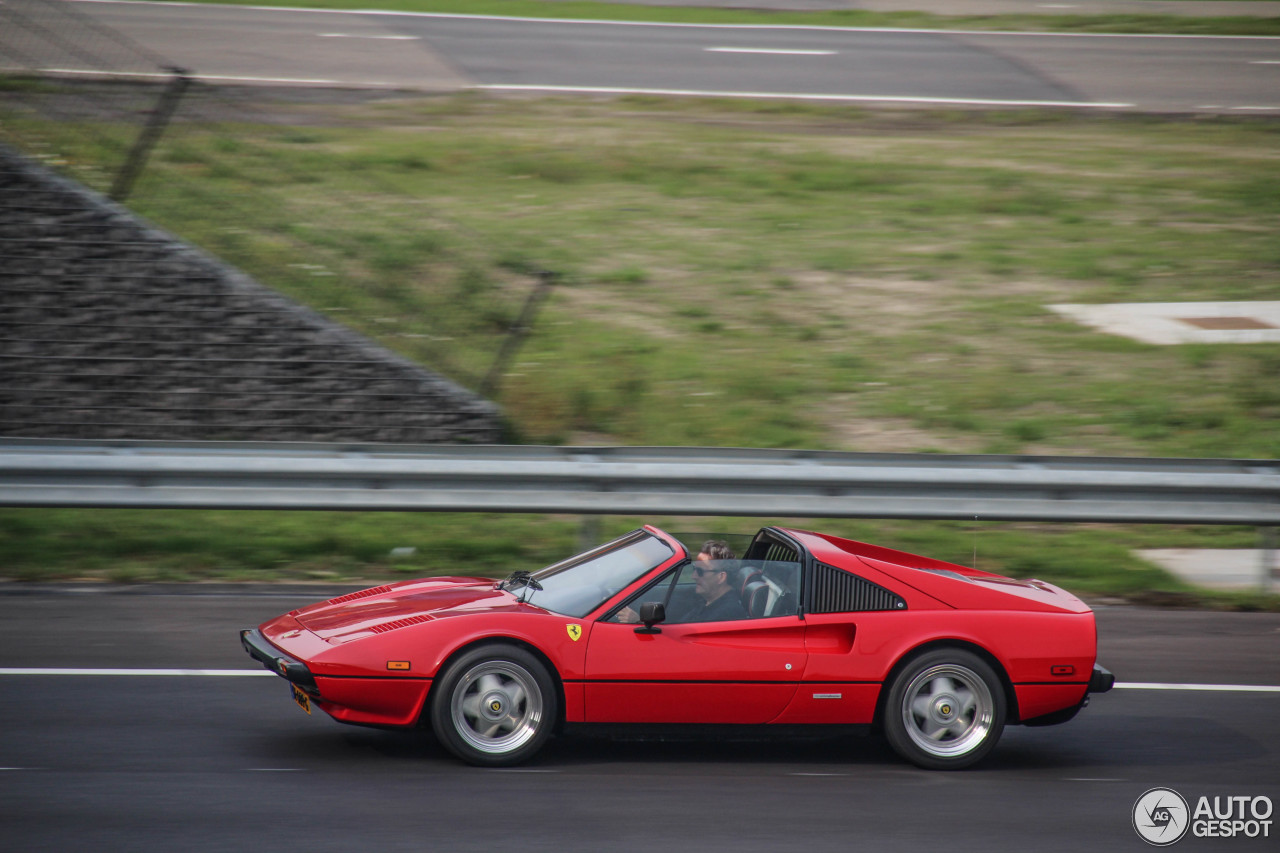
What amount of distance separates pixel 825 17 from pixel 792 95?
5791 mm

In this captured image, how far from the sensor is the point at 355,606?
5930mm

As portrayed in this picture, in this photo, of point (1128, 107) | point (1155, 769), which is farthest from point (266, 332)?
point (1128, 107)

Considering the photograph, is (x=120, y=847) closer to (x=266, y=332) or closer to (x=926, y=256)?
(x=266, y=332)

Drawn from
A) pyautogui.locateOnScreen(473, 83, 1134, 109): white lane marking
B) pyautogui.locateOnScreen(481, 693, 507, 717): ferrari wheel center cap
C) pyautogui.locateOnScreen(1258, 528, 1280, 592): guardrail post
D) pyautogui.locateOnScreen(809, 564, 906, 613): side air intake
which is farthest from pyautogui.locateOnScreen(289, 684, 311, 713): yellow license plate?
pyautogui.locateOnScreen(473, 83, 1134, 109): white lane marking

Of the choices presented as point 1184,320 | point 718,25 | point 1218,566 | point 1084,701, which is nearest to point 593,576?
point 1084,701

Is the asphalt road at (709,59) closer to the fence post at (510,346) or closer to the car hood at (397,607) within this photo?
the fence post at (510,346)

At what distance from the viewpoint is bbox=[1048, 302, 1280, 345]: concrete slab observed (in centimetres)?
1253

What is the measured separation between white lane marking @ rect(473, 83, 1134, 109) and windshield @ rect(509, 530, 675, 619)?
13.4 m

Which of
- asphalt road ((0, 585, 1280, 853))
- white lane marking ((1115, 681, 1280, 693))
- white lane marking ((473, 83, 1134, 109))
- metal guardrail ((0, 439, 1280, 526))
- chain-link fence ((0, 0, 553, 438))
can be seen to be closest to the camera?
asphalt road ((0, 585, 1280, 853))

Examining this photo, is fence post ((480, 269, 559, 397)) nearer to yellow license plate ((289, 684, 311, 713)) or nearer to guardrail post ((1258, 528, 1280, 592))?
yellow license plate ((289, 684, 311, 713))

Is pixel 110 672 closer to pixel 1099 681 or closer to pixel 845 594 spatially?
pixel 845 594

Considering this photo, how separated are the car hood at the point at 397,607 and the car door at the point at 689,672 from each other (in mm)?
521

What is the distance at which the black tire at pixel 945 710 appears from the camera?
18.4 feet

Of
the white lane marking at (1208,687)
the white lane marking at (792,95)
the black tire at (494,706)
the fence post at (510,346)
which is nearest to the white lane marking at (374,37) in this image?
the white lane marking at (792,95)
